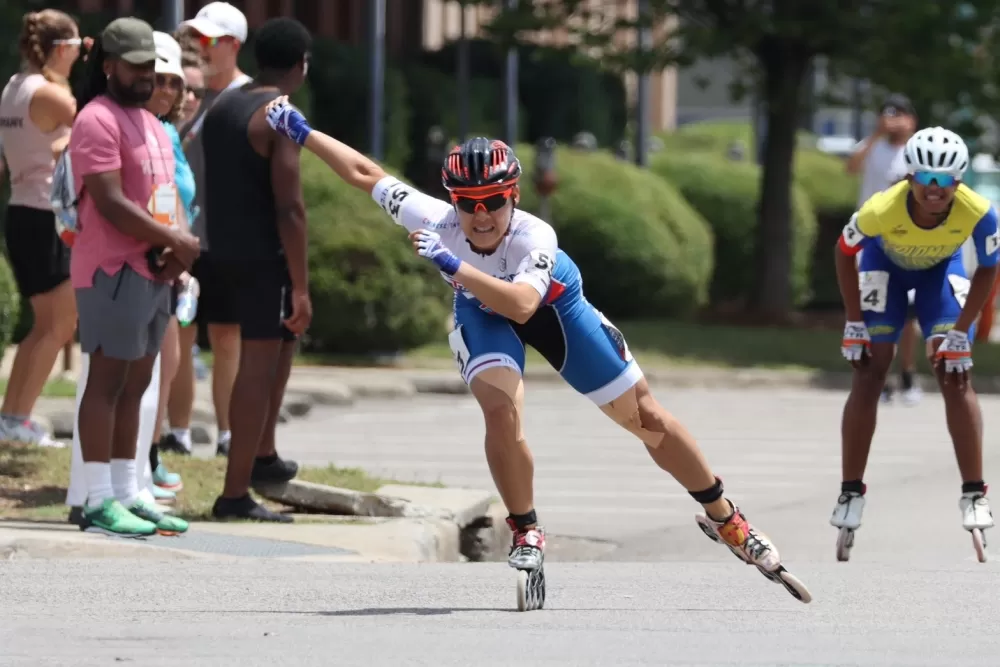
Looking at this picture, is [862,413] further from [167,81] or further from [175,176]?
[167,81]

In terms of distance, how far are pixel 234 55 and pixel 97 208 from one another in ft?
5.28

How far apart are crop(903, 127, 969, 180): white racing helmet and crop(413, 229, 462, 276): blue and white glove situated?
9.24ft

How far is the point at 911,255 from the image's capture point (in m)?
9.21

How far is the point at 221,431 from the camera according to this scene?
434 inches

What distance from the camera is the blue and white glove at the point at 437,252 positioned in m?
6.79

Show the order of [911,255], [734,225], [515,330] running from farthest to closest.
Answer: [734,225] < [911,255] < [515,330]

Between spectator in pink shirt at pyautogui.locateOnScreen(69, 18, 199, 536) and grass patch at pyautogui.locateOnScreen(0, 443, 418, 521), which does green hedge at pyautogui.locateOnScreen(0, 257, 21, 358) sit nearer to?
grass patch at pyautogui.locateOnScreen(0, 443, 418, 521)

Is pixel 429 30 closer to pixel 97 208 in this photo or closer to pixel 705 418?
pixel 705 418

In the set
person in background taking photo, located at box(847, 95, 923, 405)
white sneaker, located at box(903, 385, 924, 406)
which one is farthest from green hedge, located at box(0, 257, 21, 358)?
white sneaker, located at box(903, 385, 924, 406)

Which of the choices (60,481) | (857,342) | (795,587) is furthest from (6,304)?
(795,587)

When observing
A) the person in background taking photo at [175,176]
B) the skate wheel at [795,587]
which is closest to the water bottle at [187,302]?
the person in background taking photo at [175,176]

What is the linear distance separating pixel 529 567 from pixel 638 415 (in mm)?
690

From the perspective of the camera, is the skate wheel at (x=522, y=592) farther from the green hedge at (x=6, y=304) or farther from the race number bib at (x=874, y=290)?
the green hedge at (x=6, y=304)

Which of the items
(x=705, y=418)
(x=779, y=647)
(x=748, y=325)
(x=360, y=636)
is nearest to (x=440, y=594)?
(x=360, y=636)
